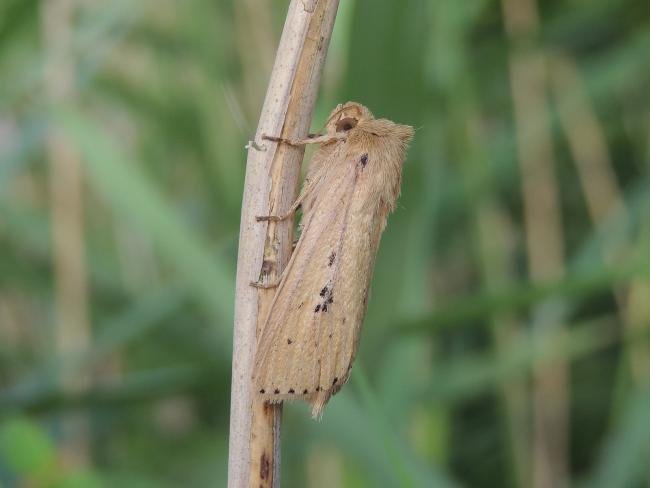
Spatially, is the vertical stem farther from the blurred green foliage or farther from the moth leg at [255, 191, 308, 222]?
the moth leg at [255, 191, 308, 222]

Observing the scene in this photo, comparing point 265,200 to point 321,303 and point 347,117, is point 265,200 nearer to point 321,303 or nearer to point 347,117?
point 321,303

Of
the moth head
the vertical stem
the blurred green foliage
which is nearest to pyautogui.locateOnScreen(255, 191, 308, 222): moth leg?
the moth head

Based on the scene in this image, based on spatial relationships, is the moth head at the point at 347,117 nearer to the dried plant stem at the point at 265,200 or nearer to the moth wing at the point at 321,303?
the moth wing at the point at 321,303

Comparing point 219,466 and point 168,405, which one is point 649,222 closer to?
point 219,466

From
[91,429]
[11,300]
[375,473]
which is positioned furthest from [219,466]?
[11,300]

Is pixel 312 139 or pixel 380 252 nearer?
pixel 312 139

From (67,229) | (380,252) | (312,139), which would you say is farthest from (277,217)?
(67,229)
